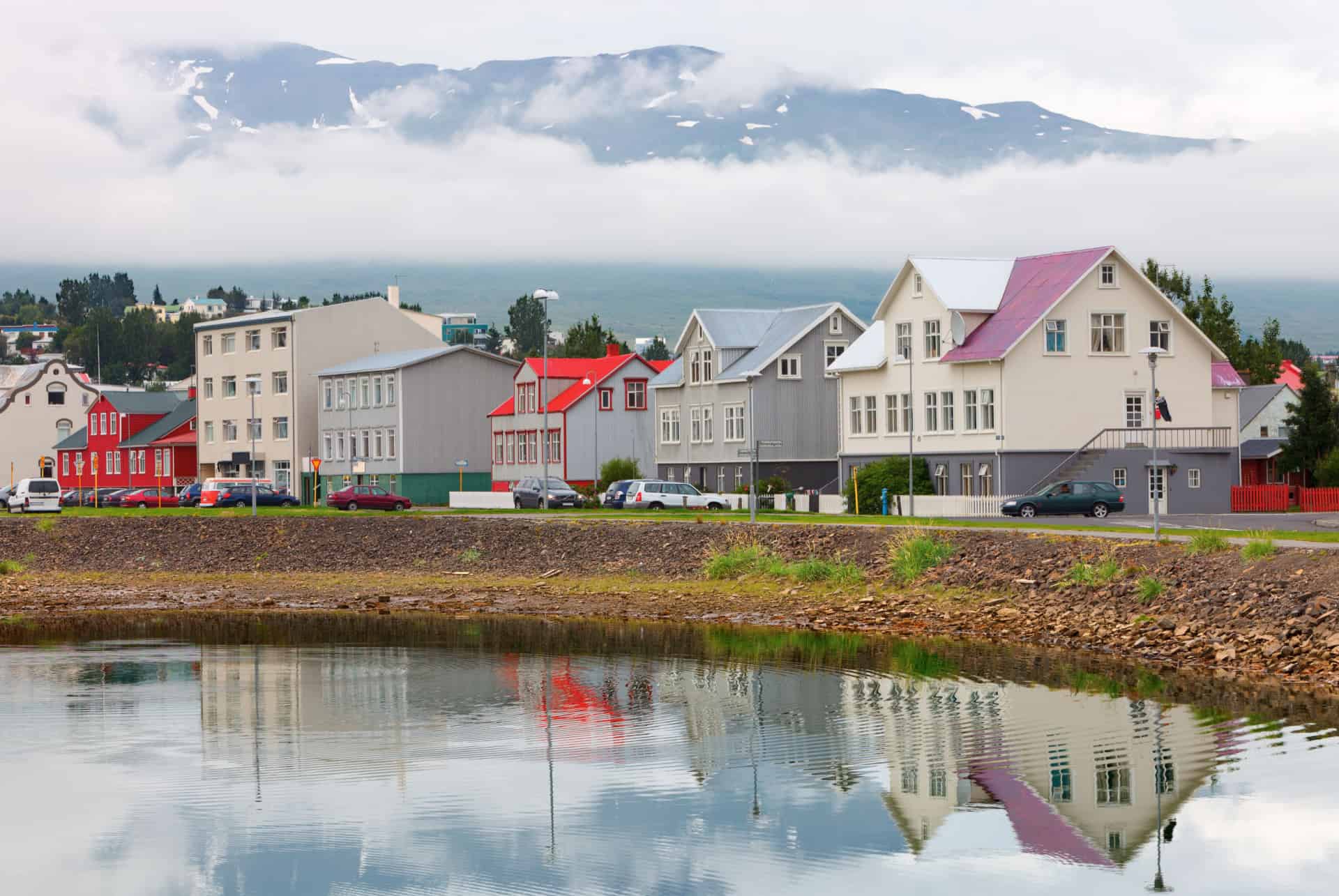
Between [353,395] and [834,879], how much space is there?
102264 millimetres

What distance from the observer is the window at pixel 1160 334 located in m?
75.4

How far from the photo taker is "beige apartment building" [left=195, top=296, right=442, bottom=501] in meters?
123

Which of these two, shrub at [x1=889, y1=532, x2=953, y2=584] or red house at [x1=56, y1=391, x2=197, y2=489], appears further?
red house at [x1=56, y1=391, x2=197, y2=489]

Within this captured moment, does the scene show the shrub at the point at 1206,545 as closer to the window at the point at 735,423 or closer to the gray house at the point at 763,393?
the gray house at the point at 763,393

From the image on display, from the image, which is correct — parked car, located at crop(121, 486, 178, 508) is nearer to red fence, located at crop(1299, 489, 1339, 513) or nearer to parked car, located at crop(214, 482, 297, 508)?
parked car, located at crop(214, 482, 297, 508)

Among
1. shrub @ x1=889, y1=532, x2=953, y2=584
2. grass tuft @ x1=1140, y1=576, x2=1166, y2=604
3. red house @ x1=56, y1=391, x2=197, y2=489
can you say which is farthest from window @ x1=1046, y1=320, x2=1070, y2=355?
red house @ x1=56, y1=391, x2=197, y2=489

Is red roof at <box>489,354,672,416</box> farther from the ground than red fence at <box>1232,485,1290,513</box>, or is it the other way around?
red roof at <box>489,354,672,416</box>

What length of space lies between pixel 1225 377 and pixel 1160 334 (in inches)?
353

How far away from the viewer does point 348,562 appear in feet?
213

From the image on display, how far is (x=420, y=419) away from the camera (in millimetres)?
114250

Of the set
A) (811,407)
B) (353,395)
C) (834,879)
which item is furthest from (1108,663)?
(353,395)

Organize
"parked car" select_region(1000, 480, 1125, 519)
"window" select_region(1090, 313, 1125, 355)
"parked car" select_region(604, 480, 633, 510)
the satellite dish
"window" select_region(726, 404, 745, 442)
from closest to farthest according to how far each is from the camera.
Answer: "parked car" select_region(1000, 480, 1125, 519)
"window" select_region(1090, 313, 1125, 355)
the satellite dish
"parked car" select_region(604, 480, 633, 510)
"window" select_region(726, 404, 745, 442)

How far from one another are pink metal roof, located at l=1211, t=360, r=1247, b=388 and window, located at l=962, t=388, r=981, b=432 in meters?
13.3

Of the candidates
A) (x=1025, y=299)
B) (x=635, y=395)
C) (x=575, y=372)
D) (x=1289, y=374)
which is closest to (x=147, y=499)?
(x=575, y=372)
